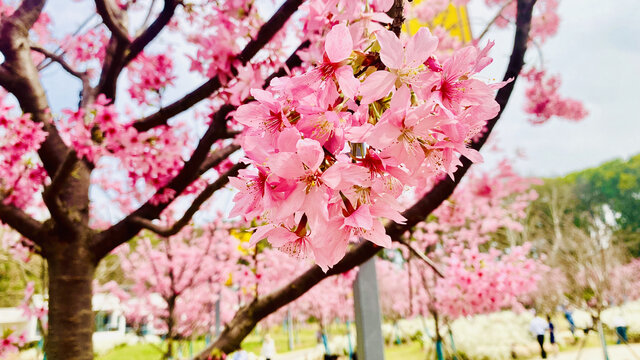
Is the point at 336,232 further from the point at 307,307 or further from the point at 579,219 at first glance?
the point at 579,219

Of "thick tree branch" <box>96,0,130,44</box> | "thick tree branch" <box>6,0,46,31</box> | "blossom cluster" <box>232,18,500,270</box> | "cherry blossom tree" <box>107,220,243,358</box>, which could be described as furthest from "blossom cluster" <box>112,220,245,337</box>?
"blossom cluster" <box>232,18,500,270</box>

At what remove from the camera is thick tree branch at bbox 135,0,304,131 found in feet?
6.47

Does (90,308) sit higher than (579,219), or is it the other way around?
(579,219)

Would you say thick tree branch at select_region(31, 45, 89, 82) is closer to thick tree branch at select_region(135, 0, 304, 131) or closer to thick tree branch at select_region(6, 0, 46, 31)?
thick tree branch at select_region(6, 0, 46, 31)

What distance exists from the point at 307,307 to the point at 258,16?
2135 centimetres

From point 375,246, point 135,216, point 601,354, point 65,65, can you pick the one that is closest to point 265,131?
point 375,246

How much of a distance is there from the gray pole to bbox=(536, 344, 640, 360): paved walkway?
9953mm

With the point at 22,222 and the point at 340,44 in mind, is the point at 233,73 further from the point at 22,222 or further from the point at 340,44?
the point at 22,222

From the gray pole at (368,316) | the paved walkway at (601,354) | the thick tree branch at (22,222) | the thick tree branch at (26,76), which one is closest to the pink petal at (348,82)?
the gray pole at (368,316)

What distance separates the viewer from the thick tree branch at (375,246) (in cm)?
216

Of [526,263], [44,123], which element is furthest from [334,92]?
[526,263]

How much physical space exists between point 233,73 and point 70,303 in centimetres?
194

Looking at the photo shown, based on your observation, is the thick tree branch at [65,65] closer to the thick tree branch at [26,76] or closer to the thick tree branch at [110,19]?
the thick tree branch at [26,76]

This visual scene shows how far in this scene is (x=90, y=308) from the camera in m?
2.67
